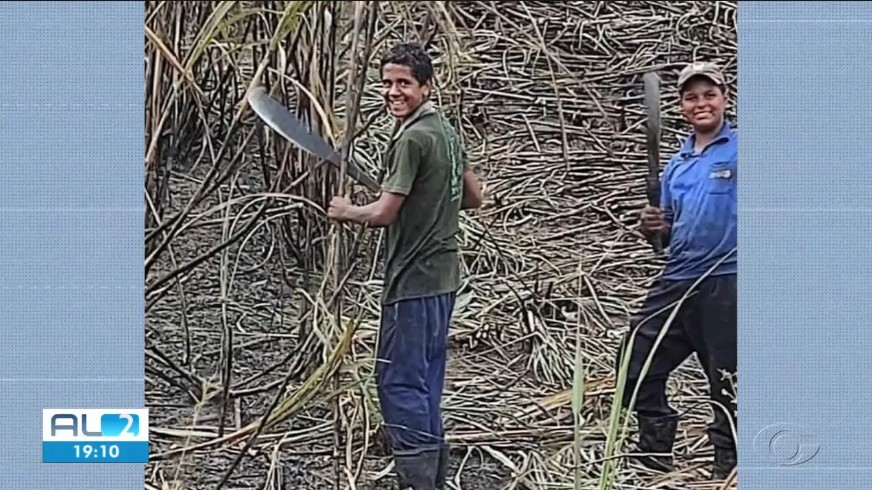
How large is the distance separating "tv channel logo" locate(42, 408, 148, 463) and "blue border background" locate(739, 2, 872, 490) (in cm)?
145

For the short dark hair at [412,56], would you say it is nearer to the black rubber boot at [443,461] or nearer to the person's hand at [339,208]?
the person's hand at [339,208]

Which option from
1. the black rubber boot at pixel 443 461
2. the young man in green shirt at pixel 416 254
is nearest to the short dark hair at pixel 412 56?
the young man in green shirt at pixel 416 254

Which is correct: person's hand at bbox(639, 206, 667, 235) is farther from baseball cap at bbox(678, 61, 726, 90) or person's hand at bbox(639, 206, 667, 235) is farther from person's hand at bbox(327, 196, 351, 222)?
person's hand at bbox(327, 196, 351, 222)

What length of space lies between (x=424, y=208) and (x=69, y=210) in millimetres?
853

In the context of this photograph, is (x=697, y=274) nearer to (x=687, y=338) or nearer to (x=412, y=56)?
(x=687, y=338)

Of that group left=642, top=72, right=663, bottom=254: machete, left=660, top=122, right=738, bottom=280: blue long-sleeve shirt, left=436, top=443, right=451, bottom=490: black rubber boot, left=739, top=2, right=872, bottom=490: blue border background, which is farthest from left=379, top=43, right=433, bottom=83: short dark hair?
left=436, top=443, right=451, bottom=490: black rubber boot

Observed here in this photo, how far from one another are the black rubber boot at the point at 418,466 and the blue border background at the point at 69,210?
628 millimetres

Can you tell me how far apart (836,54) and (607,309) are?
2.64ft

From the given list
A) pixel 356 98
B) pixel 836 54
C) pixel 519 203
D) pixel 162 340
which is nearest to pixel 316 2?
pixel 356 98

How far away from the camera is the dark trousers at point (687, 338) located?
2.91 meters

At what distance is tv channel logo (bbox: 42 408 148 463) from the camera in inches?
117

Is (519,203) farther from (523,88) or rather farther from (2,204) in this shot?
(2,204)

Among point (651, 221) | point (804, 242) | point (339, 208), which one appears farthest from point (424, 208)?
point (804, 242)

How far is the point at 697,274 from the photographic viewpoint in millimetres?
2914
